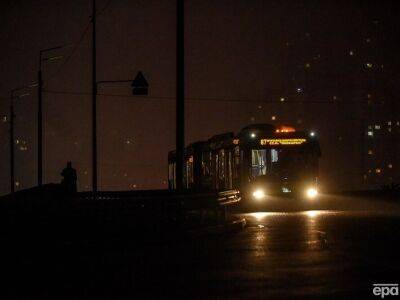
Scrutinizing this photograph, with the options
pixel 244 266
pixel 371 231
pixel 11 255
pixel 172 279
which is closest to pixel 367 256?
pixel 244 266

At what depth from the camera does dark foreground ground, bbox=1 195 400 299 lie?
1090 cm

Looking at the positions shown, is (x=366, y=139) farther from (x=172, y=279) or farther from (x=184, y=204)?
(x=172, y=279)

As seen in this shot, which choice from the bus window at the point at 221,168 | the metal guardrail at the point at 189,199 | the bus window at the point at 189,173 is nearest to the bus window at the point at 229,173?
the bus window at the point at 221,168

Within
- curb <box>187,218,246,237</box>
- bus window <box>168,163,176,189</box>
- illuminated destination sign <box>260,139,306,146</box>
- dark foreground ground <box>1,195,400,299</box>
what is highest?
illuminated destination sign <box>260,139,306,146</box>

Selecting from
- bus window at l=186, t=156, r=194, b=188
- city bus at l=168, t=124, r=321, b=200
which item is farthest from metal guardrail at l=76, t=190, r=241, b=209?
bus window at l=186, t=156, r=194, b=188

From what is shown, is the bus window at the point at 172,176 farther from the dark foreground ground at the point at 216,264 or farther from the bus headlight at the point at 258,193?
the dark foreground ground at the point at 216,264

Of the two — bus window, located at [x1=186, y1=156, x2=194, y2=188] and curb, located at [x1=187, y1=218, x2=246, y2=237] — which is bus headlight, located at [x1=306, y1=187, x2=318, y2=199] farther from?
curb, located at [x1=187, y1=218, x2=246, y2=237]

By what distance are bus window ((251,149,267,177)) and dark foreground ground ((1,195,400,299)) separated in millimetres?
15253

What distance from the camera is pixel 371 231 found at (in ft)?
66.1

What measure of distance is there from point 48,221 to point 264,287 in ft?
34.8

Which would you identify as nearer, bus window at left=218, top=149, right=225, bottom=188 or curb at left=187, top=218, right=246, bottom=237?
curb at left=187, top=218, right=246, bottom=237

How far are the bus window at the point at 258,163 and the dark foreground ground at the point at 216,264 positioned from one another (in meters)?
15.3

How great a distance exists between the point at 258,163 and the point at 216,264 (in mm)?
24640

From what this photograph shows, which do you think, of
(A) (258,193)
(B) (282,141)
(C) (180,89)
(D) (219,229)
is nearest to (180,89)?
(C) (180,89)
